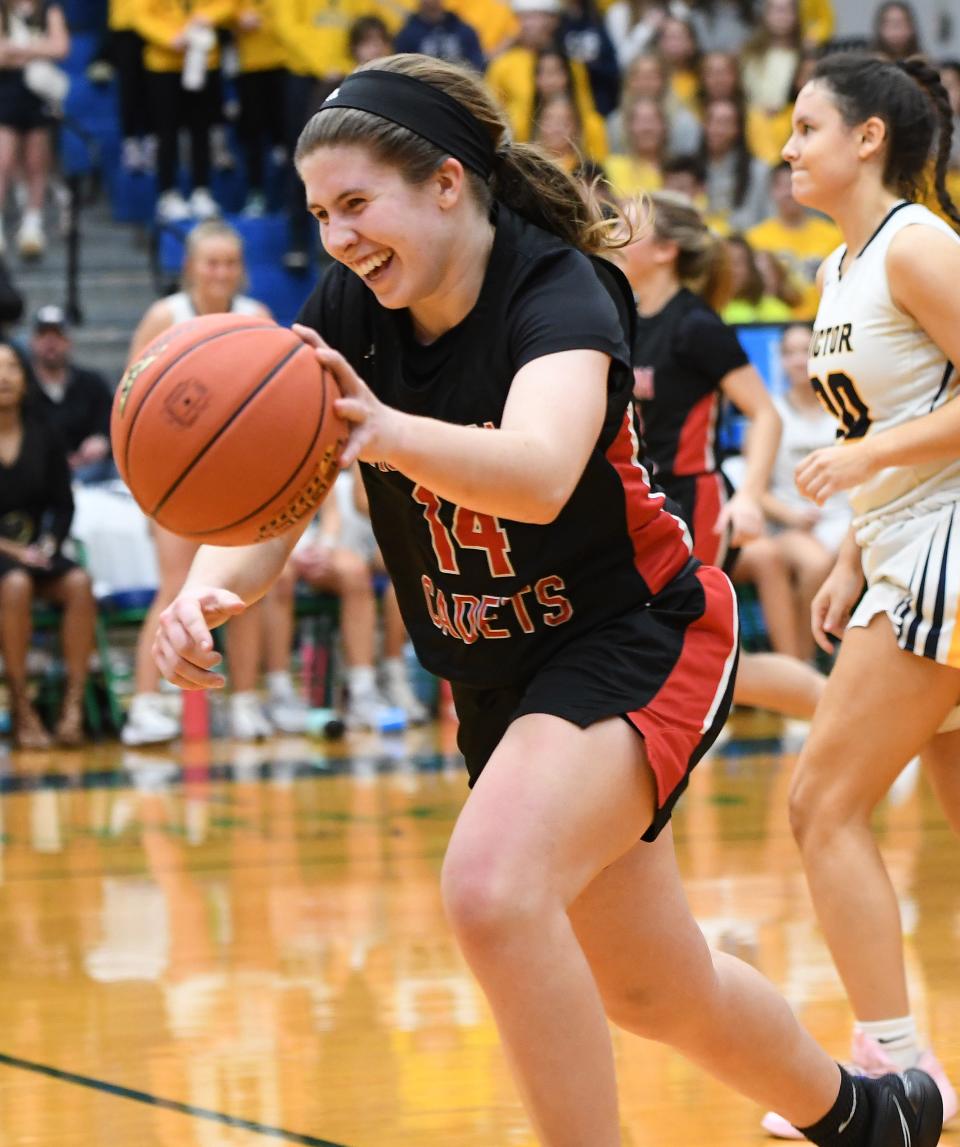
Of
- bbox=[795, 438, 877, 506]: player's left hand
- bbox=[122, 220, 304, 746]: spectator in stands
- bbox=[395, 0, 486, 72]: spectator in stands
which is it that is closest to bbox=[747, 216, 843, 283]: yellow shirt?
bbox=[395, 0, 486, 72]: spectator in stands

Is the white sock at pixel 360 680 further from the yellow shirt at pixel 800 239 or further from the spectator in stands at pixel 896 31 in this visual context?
the spectator in stands at pixel 896 31

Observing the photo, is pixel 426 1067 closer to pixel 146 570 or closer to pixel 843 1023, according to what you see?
pixel 843 1023

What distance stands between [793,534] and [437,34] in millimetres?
4213

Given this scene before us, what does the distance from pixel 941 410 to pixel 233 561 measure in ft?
4.23

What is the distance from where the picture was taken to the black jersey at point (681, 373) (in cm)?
551

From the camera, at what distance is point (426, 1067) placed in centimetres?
367

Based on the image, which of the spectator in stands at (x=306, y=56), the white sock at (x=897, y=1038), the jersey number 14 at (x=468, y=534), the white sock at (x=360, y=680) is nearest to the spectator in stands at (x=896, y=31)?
the spectator in stands at (x=306, y=56)

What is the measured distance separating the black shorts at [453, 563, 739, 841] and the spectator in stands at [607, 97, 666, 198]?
334 inches

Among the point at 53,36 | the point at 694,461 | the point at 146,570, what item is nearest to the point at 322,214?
the point at 694,461

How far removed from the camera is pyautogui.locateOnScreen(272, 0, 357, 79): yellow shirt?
11.0 m

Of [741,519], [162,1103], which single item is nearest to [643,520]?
[162,1103]

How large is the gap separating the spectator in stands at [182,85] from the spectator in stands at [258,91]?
17 centimetres

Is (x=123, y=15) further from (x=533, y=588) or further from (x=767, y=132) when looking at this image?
(x=533, y=588)

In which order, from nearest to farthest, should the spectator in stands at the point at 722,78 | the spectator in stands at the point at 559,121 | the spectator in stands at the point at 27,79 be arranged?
the spectator in stands at the point at 559,121, the spectator in stands at the point at 27,79, the spectator in stands at the point at 722,78
